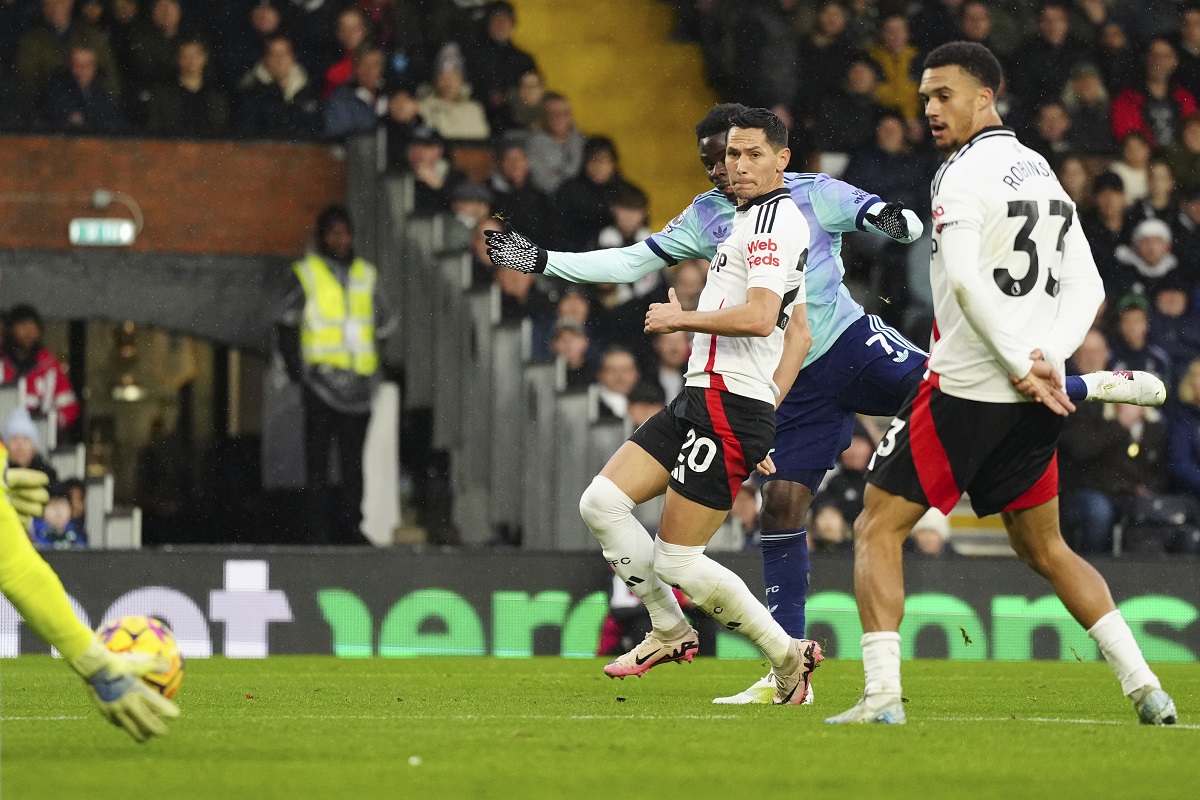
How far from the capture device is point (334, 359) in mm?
14180

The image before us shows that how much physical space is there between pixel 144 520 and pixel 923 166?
6595 millimetres

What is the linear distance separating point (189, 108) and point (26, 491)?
1026cm

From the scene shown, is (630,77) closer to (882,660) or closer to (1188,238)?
(1188,238)

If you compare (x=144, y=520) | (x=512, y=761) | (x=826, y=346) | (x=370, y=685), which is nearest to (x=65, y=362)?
Result: (x=144, y=520)

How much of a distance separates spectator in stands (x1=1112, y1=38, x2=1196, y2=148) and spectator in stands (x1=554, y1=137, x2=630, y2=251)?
4.56m

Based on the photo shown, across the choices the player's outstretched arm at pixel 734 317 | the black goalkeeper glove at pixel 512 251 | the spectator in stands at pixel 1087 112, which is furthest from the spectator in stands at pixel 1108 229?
the player's outstretched arm at pixel 734 317

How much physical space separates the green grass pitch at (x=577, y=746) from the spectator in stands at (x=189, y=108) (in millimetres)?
7432

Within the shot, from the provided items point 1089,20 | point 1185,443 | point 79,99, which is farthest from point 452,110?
point 1185,443

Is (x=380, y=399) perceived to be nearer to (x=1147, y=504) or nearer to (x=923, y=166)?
(x=923, y=166)

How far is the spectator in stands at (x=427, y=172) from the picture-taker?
586 inches

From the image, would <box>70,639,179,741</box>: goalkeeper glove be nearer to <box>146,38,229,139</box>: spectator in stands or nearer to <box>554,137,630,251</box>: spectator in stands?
<box>554,137,630,251</box>: spectator in stands

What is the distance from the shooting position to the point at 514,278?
1427 centimetres

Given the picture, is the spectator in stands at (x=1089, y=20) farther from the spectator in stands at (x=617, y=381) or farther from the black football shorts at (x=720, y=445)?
the black football shorts at (x=720, y=445)

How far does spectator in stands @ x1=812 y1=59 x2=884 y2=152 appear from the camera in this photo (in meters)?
15.4
